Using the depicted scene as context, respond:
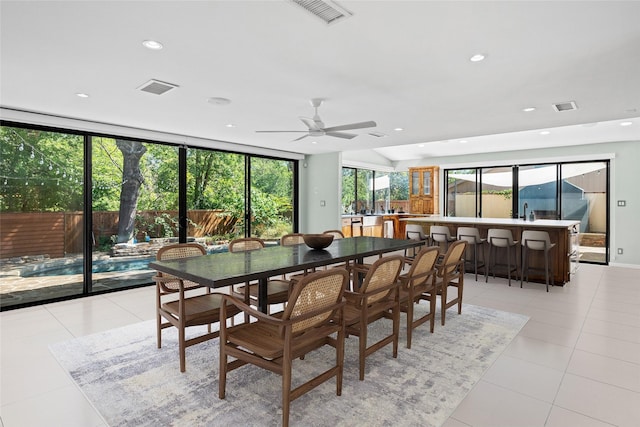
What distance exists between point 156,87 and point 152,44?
0.98m

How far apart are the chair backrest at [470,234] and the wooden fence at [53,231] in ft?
15.7

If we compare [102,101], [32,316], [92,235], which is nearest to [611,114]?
[102,101]

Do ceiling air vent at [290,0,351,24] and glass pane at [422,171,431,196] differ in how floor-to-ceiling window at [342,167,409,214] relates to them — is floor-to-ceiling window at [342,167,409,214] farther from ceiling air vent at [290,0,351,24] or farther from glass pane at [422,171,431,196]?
ceiling air vent at [290,0,351,24]

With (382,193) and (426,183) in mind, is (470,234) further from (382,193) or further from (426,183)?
(382,193)

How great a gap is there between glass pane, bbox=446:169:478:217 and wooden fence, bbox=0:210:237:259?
7.08 meters

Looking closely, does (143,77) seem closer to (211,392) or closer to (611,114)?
(211,392)

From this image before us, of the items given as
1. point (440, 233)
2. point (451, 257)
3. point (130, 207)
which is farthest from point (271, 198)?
point (451, 257)

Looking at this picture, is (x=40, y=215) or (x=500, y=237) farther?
(x=500, y=237)

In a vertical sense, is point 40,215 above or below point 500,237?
above

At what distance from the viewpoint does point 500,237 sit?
555 centimetres

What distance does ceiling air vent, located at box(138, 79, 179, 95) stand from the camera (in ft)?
10.6

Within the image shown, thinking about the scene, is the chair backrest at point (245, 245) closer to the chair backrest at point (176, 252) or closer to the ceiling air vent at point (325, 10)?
the chair backrest at point (176, 252)

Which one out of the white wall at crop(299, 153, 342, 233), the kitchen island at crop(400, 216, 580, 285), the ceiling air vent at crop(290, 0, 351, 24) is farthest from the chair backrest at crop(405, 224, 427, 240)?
the ceiling air vent at crop(290, 0, 351, 24)

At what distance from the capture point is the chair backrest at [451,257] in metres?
3.66
